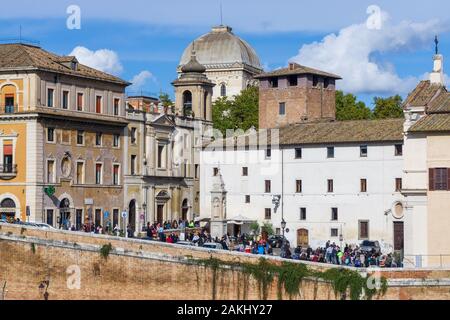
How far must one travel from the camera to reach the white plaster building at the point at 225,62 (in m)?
134

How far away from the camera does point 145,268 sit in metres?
54.8

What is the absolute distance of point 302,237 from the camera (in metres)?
77.8

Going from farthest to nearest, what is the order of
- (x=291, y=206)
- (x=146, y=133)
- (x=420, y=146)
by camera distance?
(x=146, y=133), (x=291, y=206), (x=420, y=146)

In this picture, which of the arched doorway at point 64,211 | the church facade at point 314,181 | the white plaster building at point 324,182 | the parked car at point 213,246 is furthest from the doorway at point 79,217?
the parked car at point 213,246

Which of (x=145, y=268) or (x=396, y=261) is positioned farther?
(x=396, y=261)

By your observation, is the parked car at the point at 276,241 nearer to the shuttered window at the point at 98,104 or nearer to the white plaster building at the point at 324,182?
the white plaster building at the point at 324,182

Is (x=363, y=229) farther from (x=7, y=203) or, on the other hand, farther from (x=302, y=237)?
(x=7, y=203)

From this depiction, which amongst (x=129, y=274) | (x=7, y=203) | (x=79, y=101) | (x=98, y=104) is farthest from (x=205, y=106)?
(x=129, y=274)

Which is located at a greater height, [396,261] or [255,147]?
[255,147]

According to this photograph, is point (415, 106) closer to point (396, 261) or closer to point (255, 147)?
point (396, 261)

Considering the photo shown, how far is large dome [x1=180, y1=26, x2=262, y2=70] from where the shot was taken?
135m

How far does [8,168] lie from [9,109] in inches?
117
